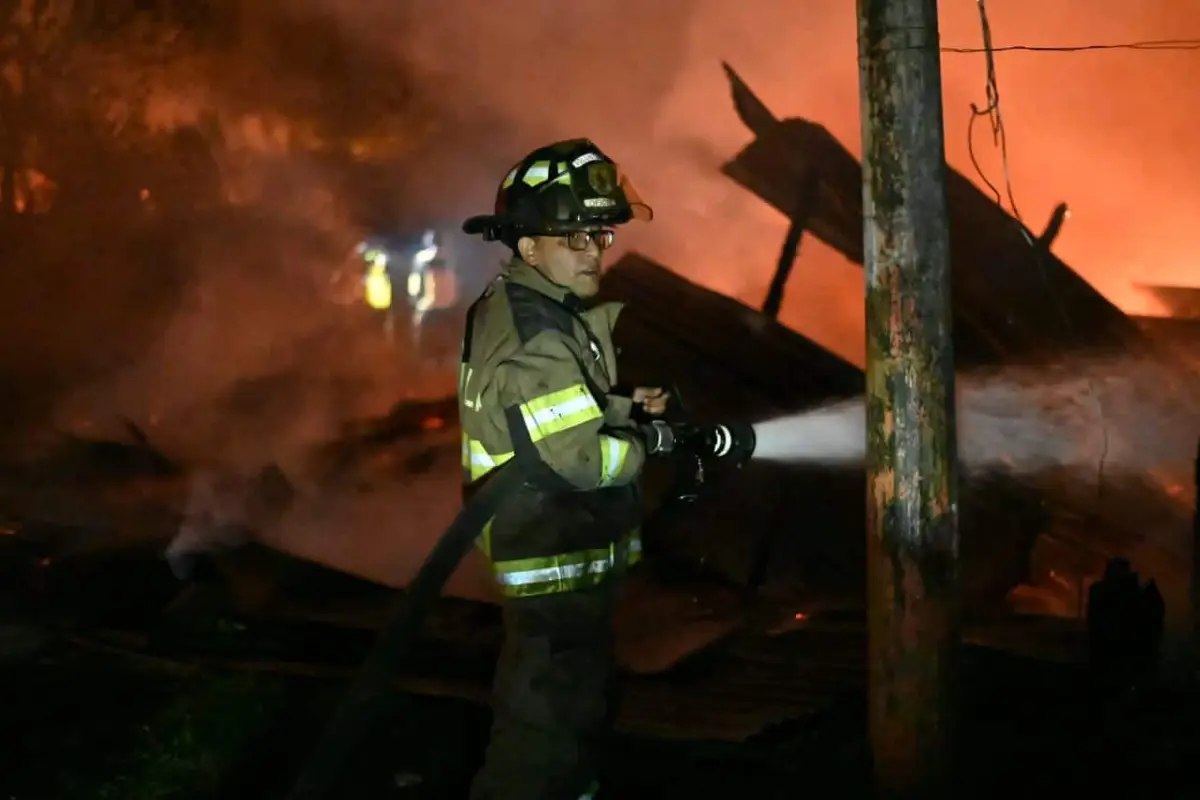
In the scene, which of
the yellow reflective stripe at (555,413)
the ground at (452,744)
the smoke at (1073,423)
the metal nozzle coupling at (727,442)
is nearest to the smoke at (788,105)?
the smoke at (1073,423)

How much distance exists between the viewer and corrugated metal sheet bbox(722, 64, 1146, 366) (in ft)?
18.6

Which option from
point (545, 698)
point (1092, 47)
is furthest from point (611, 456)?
point (1092, 47)

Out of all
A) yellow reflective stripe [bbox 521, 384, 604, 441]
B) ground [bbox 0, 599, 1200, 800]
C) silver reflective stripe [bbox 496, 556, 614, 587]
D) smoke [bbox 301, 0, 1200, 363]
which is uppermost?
smoke [bbox 301, 0, 1200, 363]

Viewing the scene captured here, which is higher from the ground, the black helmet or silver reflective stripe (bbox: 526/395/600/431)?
the black helmet

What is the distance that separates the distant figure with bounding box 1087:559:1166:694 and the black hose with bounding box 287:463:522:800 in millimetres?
2825

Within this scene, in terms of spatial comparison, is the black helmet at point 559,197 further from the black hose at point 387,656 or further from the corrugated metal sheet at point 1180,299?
the corrugated metal sheet at point 1180,299

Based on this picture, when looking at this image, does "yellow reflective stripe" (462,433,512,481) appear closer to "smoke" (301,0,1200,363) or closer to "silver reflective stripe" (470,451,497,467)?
"silver reflective stripe" (470,451,497,467)

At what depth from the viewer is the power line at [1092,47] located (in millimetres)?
5430

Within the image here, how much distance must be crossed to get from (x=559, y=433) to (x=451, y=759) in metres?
1.92

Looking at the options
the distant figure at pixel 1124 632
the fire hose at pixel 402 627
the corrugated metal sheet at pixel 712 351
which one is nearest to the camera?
the fire hose at pixel 402 627

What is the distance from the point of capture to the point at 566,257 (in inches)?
127

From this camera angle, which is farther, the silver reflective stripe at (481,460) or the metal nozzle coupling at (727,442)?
the metal nozzle coupling at (727,442)

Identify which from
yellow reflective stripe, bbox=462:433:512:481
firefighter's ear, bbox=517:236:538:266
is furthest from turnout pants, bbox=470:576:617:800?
firefighter's ear, bbox=517:236:538:266

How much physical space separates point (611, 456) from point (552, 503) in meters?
0.28
